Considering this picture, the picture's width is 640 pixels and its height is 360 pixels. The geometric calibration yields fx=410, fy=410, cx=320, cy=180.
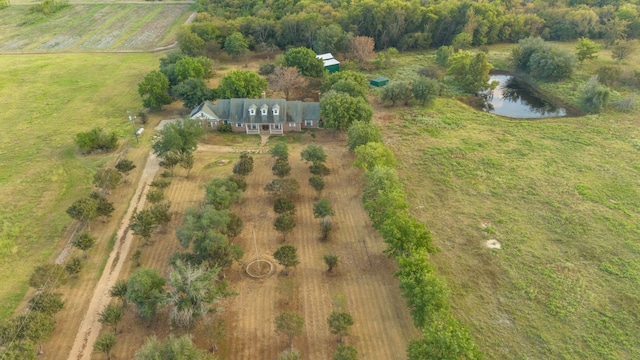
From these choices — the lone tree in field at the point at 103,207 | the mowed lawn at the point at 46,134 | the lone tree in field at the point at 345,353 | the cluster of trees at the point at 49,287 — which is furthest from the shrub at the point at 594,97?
the mowed lawn at the point at 46,134

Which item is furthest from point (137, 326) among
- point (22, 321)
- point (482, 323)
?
point (482, 323)

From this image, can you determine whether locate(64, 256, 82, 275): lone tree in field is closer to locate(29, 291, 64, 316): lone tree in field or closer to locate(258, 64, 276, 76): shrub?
locate(29, 291, 64, 316): lone tree in field

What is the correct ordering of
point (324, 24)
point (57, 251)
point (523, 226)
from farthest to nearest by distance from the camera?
point (324, 24)
point (523, 226)
point (57, 251)

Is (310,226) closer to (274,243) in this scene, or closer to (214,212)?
(274,243)

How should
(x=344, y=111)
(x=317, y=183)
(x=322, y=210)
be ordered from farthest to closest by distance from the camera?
(x=344, y=111) → (x=317, y=183) → (x=322, y=210)

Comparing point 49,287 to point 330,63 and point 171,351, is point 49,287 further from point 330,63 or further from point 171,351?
point 330,63

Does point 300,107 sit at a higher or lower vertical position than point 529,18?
lower

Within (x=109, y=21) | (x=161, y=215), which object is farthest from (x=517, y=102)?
(x=109, y=21)
